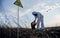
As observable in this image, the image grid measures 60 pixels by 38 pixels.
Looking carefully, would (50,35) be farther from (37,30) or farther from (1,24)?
(1,24)

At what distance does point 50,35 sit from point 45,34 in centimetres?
21

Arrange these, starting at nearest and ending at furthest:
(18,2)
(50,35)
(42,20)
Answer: (18,2)
(50,35)
(42,20)

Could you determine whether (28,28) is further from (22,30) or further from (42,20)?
(42,20)

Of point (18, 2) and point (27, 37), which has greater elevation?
point (18, 2)

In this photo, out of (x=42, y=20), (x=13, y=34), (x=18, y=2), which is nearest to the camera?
(x=18, y=2)

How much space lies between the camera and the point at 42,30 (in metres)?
8.59

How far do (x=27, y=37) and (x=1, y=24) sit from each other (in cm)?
112

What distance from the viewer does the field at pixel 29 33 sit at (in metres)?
7.59

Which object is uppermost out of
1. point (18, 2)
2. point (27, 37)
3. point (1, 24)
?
point (18, 2)

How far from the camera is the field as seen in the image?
24.9 ft

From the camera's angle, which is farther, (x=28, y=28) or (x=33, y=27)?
(x=33, y=27)

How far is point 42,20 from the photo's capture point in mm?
8914

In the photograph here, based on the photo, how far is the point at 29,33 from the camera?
7.97 metres

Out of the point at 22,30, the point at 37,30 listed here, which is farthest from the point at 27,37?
the point at 37,30
